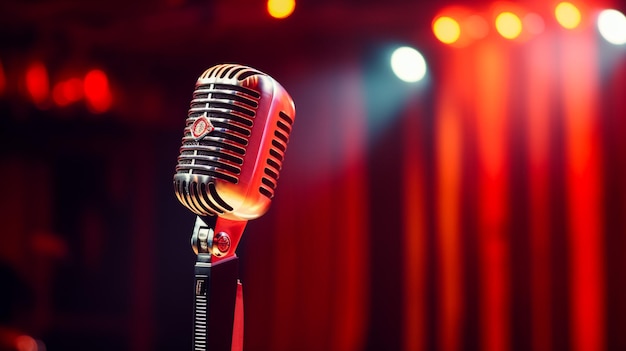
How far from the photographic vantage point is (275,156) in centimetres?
122

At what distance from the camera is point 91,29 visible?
16.9 ft

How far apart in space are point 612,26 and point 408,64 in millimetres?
1264

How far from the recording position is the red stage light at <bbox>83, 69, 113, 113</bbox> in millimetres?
5355

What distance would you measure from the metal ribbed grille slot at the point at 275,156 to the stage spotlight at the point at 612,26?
352cm

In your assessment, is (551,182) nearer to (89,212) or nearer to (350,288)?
(350,288)

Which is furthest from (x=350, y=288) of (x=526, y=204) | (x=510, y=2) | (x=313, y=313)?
(x=510, y=2)

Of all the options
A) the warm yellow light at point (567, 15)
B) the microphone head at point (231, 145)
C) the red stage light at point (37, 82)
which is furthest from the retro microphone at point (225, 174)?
the red stage light at point (37, 82)

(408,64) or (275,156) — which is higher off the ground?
(408,64)

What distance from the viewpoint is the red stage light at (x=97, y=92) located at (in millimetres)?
5355

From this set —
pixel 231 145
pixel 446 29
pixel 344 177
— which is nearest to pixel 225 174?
pixel 231 145

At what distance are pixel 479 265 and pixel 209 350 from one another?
12.3 ft

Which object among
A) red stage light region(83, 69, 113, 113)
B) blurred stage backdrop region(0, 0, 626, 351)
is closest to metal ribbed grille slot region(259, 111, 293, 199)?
blurred stage backdrop region(0, 0, 626, 351)

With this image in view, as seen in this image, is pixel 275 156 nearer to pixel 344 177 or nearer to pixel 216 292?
pixel 216 292

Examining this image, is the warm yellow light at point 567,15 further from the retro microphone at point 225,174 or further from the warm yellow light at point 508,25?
the retro microphone at point 225,174
